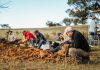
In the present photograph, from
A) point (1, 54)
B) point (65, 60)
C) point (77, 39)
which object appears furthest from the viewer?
point (1, 54)

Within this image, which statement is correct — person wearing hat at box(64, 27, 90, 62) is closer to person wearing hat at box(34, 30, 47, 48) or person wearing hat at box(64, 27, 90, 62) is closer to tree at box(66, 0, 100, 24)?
person wearing hat at box(34, 30, 47, 48)

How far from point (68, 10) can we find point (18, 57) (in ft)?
118

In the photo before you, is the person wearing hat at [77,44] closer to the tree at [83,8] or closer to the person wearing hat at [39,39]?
the person wearing hat at [39,39]

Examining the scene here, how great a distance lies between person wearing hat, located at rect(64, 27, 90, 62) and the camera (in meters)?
11.9

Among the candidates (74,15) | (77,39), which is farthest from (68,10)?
(77,39)

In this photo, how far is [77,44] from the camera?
12156mm

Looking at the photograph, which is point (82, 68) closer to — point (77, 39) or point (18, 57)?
point (77, 39)

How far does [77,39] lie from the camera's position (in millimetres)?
11883

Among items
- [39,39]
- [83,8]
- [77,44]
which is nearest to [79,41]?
[77,44]

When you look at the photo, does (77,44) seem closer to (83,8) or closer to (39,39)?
(39,39)

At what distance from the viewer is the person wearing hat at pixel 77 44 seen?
11.9 m

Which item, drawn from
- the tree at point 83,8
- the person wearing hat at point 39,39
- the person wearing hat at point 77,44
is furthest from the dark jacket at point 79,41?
the tree at point 83,8

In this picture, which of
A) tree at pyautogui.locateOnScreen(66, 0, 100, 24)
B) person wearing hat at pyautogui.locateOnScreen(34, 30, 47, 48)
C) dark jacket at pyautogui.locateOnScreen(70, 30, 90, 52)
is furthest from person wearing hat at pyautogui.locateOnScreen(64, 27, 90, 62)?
tree at pyautogui.locateOnScreen(66, 0, 100, 24)

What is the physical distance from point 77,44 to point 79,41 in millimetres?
184
